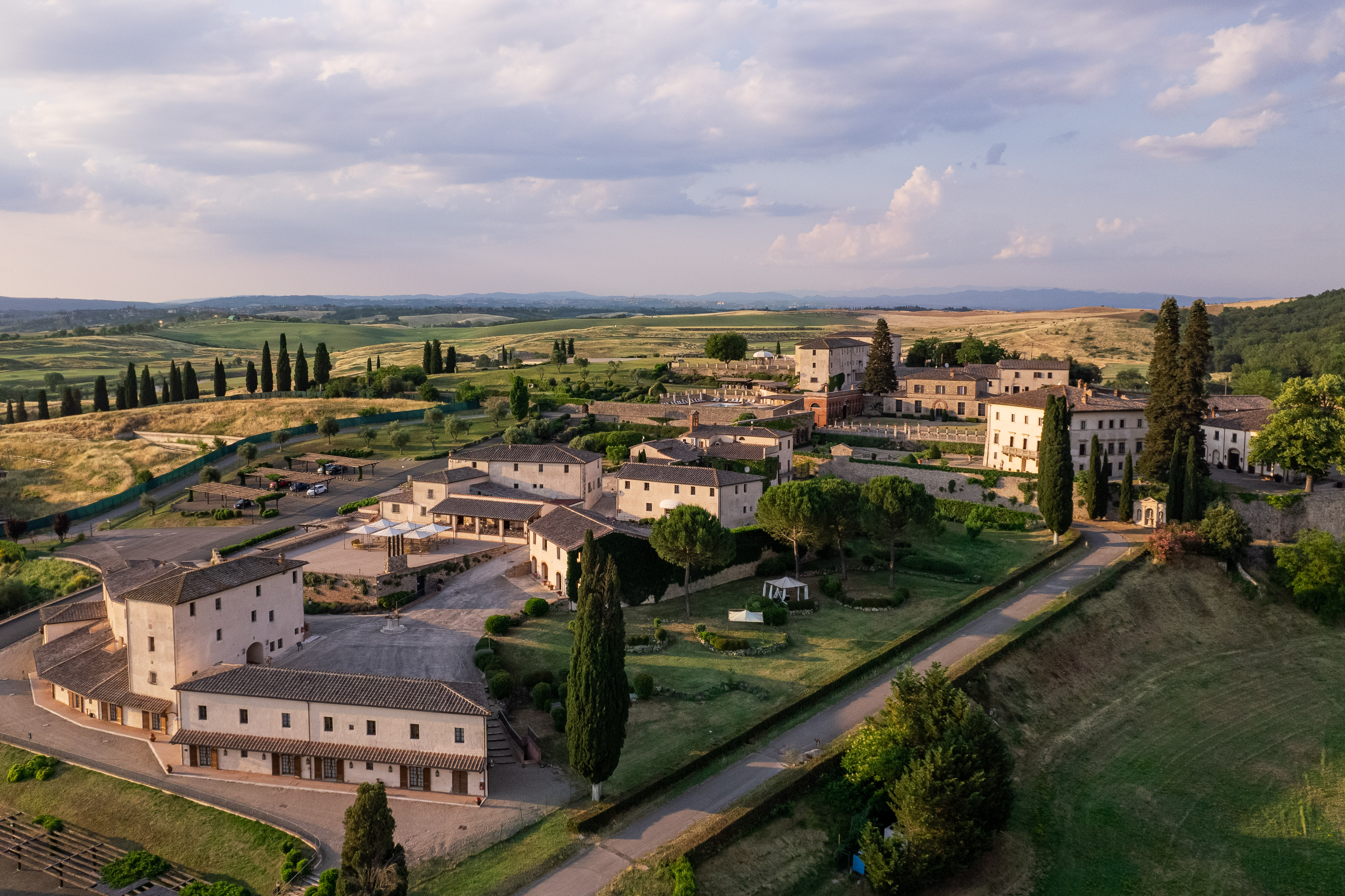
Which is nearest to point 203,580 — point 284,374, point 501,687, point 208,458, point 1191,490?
point 501,687

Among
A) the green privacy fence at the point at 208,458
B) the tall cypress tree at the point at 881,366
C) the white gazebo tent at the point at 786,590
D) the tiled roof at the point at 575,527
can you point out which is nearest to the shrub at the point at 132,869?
the tiled roof at the point at 575,527

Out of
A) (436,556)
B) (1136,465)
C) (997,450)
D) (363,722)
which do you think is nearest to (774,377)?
(997,450)

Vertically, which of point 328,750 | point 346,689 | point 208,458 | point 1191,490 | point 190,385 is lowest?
point 328,750

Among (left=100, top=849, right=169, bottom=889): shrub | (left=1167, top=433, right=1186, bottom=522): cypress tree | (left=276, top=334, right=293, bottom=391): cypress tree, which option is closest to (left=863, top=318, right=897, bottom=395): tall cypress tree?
(left=1167, top=433, right=1186, bottom=522): cypress tree

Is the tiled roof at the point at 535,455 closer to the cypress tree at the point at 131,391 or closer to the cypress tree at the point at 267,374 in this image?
the cypress tree at the point at 267,374

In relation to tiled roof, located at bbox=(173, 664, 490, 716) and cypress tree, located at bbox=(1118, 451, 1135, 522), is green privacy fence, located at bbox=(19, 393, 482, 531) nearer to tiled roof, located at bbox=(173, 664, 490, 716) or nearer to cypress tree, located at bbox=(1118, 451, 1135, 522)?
tiled roof, located at bbox=(173, 664, 490, 716)

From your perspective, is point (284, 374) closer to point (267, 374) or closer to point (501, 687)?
point (267, 374)
